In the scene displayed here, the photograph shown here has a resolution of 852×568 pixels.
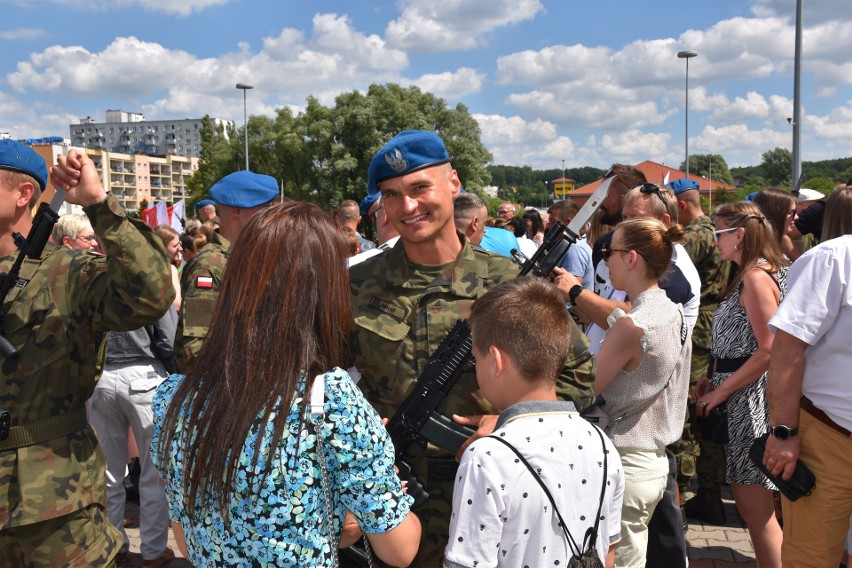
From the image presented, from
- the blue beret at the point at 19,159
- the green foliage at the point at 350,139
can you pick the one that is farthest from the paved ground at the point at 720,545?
the green foliage at the point at 350,139

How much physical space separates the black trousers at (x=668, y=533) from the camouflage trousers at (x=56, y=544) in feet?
8.37

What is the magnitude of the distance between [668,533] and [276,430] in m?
2.65

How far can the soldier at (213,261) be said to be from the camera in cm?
312

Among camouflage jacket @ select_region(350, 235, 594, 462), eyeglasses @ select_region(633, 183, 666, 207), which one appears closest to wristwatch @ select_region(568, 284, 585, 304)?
camouflage jacket @ select_region(350, 235, 594, 462)

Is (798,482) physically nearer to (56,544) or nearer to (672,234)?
(672,234)

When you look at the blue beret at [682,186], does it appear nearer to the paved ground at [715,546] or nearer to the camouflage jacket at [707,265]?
the camouflage jacket at [707,265]

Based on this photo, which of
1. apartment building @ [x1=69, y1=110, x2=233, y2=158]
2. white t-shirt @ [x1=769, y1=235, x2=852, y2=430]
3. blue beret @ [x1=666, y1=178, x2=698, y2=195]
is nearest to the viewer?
white t-shirt @ [x1=769, y1=235, x2=852, y2=430]

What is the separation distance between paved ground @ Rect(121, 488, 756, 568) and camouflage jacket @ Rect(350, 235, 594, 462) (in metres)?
2.77

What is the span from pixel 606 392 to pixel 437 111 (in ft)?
131

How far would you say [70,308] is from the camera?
2.39 meters

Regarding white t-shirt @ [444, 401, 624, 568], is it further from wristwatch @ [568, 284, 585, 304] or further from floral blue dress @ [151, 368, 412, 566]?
wristwatch @ [568, 284, 585, 304]

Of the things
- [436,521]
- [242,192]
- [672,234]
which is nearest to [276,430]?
[436,521]

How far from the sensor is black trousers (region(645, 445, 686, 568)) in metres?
3.49

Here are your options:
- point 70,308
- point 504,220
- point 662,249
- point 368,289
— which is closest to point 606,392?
point 662,249
